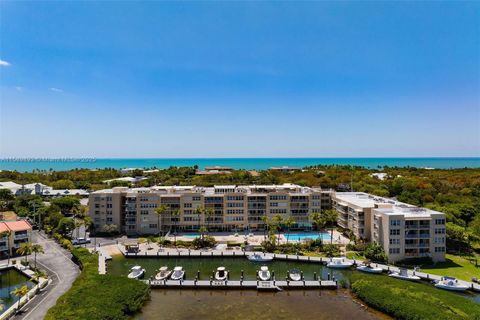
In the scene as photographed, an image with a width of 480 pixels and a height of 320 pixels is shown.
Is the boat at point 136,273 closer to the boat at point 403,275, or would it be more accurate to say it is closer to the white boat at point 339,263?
the white boat at point 339,263

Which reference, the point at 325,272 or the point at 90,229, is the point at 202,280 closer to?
the point at 325,272

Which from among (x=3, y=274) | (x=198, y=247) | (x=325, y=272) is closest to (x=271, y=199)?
(x=198, y=247)

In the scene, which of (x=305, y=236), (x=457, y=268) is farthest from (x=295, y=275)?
(x=457, y=268)

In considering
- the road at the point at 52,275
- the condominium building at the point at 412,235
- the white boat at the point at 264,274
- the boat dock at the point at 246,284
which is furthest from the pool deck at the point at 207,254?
the road at the point at 52,275

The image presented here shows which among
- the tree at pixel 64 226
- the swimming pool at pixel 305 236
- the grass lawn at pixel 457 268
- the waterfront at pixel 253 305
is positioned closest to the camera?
the waterfront at pixel 253 305

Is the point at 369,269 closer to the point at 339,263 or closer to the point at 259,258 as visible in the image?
the point at 339,263

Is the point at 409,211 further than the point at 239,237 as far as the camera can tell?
No
